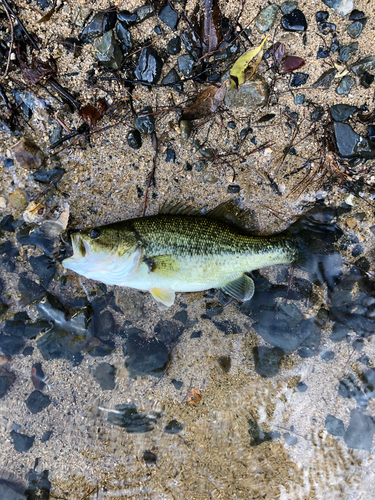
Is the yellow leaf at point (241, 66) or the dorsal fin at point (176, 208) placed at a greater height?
the yellow leaf at point (241, 66)

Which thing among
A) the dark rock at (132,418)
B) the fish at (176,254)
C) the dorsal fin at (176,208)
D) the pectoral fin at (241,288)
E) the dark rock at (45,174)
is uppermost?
the dark rock at (45,174)

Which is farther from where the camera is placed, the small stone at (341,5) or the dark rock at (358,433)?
the dark rock at (358,433)

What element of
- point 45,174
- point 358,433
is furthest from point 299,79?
point 358,433

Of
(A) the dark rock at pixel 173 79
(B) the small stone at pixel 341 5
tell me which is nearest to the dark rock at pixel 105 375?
(A) the dark rock at pixel 173 79

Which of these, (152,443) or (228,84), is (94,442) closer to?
(152,443)

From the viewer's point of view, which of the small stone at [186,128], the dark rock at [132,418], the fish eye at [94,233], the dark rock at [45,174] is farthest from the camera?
the dark rock at [132,418]

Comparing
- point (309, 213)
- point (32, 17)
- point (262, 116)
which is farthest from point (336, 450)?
point (32, 17)

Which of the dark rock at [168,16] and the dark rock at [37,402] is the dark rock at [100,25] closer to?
the dark rock at [168,16]
